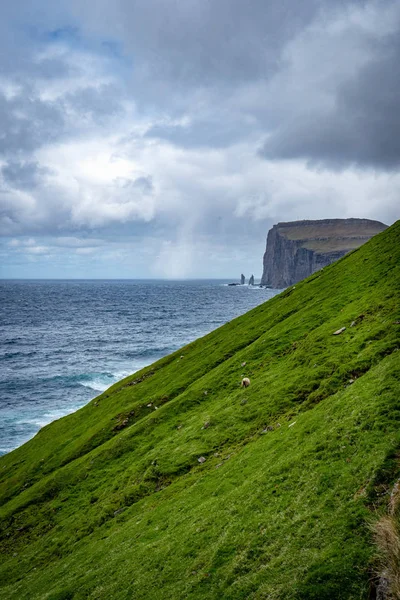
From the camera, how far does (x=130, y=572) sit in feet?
63.0

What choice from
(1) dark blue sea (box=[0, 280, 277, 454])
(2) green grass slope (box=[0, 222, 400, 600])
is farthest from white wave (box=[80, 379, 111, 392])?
(2) green grass slope (box=[0, 222, 400, 600])

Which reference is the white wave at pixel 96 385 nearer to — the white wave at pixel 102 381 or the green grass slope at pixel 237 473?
the white wave at pixel 102 381

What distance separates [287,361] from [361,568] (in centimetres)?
2374

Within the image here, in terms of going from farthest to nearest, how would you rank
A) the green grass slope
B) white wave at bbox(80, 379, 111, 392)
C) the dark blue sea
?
white wave at bbox(80, 379, 111, 392) → the dark blue sea → the green grass slope

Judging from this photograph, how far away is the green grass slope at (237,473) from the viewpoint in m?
15.0

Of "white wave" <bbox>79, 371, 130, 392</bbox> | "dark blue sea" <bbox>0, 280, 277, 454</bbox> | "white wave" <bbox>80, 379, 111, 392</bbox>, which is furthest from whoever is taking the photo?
"white wave" <bbox>79, 371, 130, 392</bbox>

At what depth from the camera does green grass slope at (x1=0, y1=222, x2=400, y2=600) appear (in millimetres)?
15000

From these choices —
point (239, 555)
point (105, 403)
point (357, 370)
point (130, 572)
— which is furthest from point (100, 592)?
point (105, 403)

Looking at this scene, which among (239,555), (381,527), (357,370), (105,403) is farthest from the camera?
(105,403)

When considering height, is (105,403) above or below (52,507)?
above

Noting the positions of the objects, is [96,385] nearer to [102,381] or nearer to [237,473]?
[102,381]

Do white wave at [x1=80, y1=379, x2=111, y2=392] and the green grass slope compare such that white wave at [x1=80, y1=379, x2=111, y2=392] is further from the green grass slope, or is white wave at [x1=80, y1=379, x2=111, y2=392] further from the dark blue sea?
the green grass slope

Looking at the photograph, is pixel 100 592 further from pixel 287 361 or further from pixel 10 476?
pixel 10 476

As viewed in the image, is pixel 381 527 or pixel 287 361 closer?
pixel 381 527
